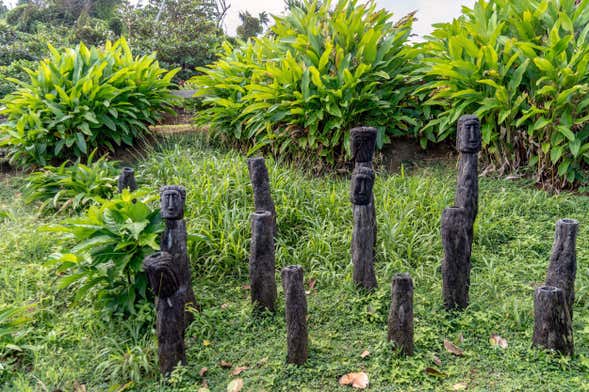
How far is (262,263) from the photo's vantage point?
319cm

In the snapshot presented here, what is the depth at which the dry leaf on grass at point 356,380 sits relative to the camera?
2588mm

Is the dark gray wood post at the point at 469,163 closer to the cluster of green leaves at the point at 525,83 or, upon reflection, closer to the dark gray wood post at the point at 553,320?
the dark gray wood post at the point at 553,320

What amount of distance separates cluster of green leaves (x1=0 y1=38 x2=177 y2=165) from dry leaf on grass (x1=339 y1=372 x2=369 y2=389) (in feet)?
14.2

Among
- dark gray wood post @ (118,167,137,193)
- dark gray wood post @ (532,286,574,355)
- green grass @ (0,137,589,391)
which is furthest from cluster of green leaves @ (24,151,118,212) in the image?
dark gray wood post @ (532,286,574,355)

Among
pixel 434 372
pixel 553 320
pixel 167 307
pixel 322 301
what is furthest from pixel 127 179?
pixel 553 320

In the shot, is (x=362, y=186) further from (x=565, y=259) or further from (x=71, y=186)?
(x=71, y=186)

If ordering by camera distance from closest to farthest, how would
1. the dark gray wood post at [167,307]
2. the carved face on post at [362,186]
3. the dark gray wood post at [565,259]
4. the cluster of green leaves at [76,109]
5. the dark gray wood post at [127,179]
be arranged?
the dark gray wood post at [167,307], the dark gray wood post at [565,259], the carved face on post at [362,186], the dark gray wood post at [127,179], the cluster of green leaves at [76,109]

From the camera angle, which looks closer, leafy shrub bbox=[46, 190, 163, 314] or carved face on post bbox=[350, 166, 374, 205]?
leafy shrub bbox=[46, 190, 163, 314]

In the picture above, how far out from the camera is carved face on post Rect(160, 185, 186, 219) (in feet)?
9.45

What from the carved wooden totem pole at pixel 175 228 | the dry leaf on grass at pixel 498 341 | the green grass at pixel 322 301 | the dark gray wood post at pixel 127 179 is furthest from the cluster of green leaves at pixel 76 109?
the dry leaf on grass at pixel 498 341

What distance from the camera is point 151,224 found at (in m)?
3.20

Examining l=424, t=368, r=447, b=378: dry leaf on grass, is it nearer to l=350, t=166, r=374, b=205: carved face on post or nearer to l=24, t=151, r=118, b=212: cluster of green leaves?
l=350, t=166, r=374, b=205: carved face on post

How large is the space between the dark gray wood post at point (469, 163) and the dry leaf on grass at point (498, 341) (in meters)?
0.63

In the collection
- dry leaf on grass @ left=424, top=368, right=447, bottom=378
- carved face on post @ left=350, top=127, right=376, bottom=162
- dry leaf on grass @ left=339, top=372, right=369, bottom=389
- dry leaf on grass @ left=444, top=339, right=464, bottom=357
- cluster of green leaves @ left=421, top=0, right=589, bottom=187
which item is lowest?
dry leaf on grass @ left=339, top=372, right=369, bottom=389
